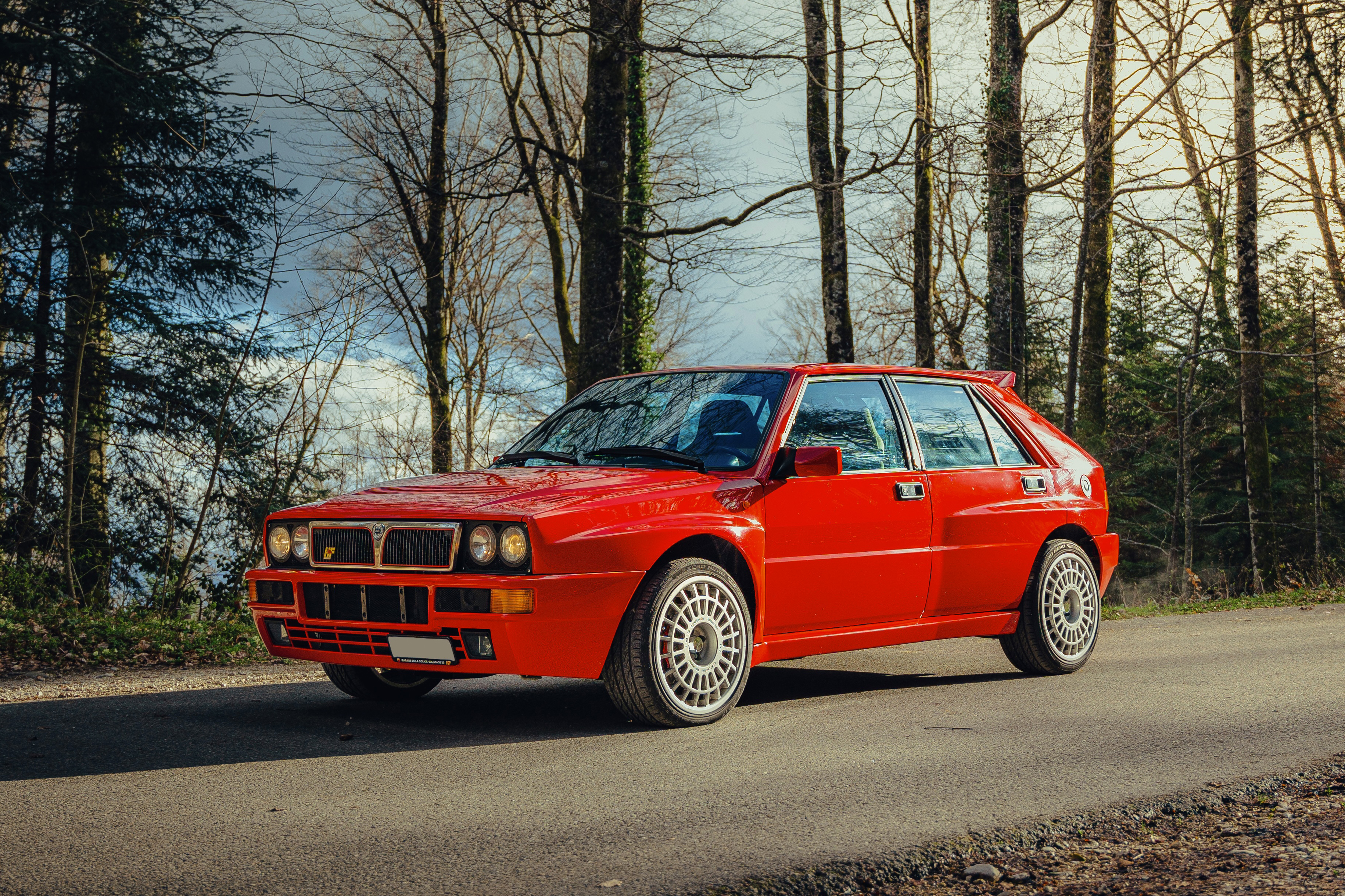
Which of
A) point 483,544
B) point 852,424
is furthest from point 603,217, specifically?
point 483,544

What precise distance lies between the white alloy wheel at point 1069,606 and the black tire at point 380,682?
12.0ft

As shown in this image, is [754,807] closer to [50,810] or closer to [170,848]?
[170,848]

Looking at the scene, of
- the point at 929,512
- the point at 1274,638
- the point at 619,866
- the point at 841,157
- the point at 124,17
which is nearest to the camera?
the point at 619,866

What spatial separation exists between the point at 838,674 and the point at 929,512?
56.3 inches

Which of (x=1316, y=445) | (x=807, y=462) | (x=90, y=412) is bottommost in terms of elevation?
(x=807, y=462)

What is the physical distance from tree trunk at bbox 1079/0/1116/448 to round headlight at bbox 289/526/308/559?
1615 centimetres

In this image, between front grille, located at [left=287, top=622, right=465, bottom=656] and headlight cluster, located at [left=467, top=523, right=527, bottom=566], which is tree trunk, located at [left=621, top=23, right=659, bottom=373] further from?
headlight cluster, located at [left=467, top=523, right=527, bottom=566]

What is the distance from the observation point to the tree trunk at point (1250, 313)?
21.8m

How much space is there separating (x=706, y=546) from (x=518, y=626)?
3.73 ft

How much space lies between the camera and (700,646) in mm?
5801

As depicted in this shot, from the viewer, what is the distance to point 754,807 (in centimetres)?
438

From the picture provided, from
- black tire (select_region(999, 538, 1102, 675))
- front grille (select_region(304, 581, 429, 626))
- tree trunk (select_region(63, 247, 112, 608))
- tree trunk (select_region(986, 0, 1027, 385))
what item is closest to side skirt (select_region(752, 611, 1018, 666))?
black tire (select_region(999, 538, 1102, 675))

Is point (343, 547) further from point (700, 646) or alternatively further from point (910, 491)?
point (910, 491)

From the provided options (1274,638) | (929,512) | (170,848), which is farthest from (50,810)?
(1274,638)
